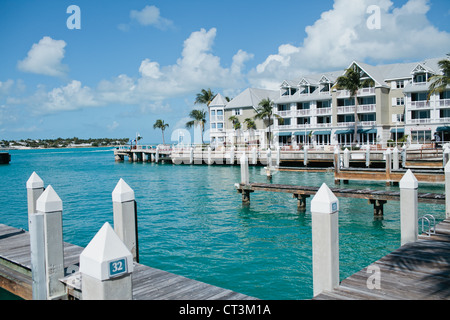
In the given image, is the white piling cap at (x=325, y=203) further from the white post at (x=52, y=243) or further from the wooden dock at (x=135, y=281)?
the white post at (x=52, y=243)

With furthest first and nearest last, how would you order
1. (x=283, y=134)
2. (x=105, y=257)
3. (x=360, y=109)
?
1. (x=283, y=134)
2. (x=360, y=109)
3. (x=105, y=257)

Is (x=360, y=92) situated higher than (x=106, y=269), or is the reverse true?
(x=360, y=92)

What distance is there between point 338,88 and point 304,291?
51824 mm

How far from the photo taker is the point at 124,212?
8508 mm

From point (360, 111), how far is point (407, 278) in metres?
54.2

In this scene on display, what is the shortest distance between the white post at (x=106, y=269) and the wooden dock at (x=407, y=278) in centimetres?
339

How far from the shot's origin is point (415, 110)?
53188 millimetres

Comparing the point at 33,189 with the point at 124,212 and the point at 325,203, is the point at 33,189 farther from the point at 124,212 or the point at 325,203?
the point at 325,203

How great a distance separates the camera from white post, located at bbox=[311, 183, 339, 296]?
251 inches

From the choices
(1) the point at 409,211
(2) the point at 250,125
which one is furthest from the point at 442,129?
(1) the point at 409,211

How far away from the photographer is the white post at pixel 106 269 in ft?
12.7

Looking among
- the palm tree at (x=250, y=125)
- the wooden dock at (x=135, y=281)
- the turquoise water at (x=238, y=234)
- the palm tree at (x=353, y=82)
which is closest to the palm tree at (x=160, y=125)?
the palm tree at (x=250, y=125)

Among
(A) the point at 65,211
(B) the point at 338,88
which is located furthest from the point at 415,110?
(A) the point at 65,211
